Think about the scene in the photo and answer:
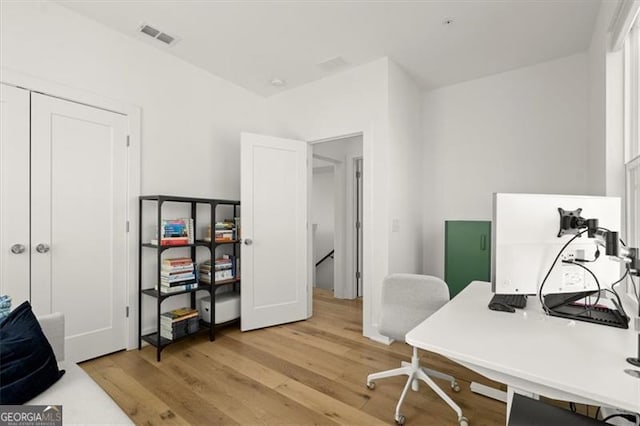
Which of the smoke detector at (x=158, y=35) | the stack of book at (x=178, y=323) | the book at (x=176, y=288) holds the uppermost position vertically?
the smoke detector at (x=158, y=35)

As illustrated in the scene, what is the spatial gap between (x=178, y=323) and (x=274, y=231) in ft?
4.26

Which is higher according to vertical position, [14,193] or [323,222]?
[14,193]

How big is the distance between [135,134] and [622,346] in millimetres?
3483

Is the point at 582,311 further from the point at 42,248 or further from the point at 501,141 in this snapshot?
the point at 42,248

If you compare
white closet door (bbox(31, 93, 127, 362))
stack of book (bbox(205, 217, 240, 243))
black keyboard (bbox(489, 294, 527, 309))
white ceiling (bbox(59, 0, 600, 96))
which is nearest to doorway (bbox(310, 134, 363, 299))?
white ceiling (bbox(59, 0, 600, 96))

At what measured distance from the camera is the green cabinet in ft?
10.7

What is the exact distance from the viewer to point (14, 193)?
2189 millimetres

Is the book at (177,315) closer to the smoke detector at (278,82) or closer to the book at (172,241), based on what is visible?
the book at (172,241)

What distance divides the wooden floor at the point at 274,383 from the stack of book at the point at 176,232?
3.22 feet

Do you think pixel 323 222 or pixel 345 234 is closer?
pixel 345 234

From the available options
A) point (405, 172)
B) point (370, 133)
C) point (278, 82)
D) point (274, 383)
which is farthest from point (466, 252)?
point (278, 82)

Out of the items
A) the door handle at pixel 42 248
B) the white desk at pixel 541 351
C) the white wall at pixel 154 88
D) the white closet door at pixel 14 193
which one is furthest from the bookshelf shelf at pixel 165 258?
the white desk at pixel 541 351

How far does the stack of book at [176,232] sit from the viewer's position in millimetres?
2775

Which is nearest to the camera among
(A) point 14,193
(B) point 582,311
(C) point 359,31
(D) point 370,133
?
Result: (B) point 582,311
